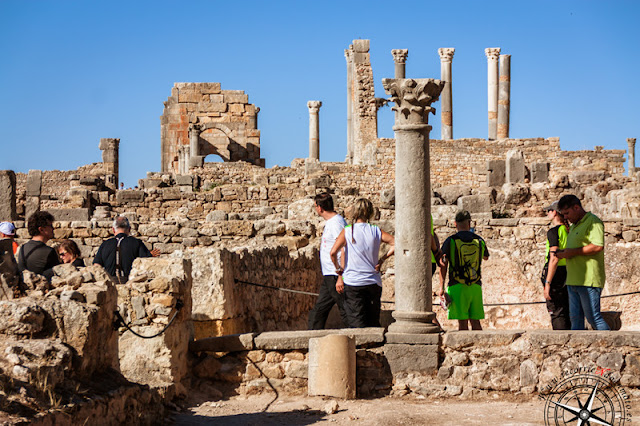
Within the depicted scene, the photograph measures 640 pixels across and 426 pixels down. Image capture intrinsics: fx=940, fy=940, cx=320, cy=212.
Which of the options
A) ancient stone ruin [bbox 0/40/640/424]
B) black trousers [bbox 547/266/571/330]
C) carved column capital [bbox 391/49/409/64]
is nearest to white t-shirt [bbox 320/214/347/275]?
ancient stone ruin [bbox 0/40/640/424]

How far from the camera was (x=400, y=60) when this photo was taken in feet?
116

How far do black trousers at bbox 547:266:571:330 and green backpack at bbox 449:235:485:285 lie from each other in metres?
0.81

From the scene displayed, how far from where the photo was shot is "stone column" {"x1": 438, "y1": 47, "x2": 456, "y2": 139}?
34.0 meters

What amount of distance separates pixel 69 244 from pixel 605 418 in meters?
4.45

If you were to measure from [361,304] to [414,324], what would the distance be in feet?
1.88

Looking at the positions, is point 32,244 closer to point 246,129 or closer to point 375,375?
point 375,375

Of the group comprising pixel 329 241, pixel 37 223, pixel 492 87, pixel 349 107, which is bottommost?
pixel 329 241

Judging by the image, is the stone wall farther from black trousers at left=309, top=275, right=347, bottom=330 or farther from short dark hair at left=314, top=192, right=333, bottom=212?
short dark hair at left=314, top=192, right=333, bottom=212

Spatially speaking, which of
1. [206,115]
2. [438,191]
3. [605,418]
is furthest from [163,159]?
[605,418]

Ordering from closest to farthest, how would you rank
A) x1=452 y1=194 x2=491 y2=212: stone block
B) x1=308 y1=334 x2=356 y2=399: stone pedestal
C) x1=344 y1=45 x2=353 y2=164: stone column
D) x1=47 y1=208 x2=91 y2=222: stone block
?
1. x1=308 y1=334 x2=356 y2=399: stone pedestal
2. x1=452 y1=194 x2=491 y2=212: stone block
3. x1=47 y1=208 x2=91 y2=222: stone block
4. x1=344 y1=45 x2=353 y2=164: stone column

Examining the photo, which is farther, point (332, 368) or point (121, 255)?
point (121, 255)

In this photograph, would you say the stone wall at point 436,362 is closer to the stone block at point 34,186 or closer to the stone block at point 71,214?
the stone block at point 71,214

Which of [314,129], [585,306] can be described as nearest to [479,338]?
[585,306]

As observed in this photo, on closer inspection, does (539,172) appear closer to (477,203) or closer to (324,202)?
(477,203)
